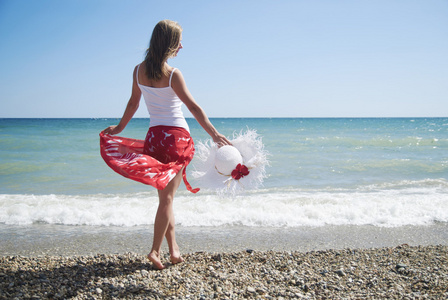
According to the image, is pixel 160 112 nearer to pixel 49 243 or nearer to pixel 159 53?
pixel 159 53

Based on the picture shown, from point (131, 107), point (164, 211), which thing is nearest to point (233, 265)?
point (164, 211)

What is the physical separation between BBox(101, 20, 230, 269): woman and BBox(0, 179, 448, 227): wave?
5.04ft

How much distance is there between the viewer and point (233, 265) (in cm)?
294

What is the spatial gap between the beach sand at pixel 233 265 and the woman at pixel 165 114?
428 mm

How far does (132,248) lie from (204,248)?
32.5 inches

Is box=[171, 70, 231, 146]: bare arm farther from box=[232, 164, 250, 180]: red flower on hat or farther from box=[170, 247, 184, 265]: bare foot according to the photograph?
box=[170, 247, 184, 265]: bare foot

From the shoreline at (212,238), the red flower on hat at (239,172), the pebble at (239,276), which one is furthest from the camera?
the shoreline at (212,238)

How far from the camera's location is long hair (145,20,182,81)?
243 centimetres

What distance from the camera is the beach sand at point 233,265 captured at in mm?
2396

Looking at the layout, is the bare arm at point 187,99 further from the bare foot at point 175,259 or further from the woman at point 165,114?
the bare foot at point 175,259

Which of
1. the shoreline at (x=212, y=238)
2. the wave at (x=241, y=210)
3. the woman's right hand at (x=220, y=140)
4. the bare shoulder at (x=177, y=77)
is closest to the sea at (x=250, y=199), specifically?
the wave at (x=241, y=210)

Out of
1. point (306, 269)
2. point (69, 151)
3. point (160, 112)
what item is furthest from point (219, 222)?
point (69, 151)

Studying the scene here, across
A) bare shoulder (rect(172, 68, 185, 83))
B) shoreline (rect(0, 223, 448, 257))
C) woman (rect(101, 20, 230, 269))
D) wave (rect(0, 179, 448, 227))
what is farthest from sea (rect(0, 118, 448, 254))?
bare shoulder (rect(172, 68, 185, 83))

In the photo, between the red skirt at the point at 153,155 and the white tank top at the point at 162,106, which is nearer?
the red skirt at the point at 153,155
